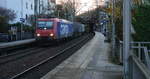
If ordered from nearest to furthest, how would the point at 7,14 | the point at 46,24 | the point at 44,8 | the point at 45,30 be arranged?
the point at 45,30 < the point at 46,24 < the point at 7,14 < the point at 44,8

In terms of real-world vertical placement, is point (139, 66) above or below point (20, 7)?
below

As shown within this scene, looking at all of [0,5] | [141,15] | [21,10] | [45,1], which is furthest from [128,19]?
[45,1]

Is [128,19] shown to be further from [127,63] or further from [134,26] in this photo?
[134,26]

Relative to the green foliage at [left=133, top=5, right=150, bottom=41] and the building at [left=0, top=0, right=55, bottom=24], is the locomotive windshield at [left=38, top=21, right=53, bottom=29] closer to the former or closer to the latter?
the building at [left=0, top=0, right=55, bottom=24]

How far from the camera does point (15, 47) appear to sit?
106ft

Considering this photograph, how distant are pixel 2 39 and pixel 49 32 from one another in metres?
9.95

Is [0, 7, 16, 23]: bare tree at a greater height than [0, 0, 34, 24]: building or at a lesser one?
lesser

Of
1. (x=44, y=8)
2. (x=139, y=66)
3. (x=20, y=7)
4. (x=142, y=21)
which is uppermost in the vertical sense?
(x=44, y=8)

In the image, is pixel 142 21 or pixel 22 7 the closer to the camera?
pixel 142 21

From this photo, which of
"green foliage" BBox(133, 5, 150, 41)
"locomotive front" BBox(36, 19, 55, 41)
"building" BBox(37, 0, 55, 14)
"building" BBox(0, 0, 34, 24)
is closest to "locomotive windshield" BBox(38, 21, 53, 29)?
"locomotive front" BBox(36, 19, 55, 41)

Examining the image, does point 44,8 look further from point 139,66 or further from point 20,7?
→ point 139,66

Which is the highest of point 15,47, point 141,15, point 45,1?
point 45,1

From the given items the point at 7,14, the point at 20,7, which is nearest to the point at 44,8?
the point at 20,7

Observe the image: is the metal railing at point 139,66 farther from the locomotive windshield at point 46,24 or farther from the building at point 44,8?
the building at point 44,8
